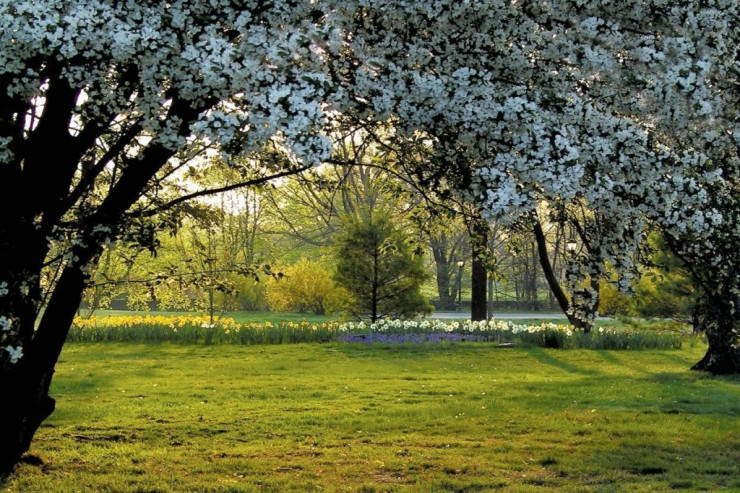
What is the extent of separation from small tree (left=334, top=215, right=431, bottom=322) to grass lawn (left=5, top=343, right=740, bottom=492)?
19.2ft

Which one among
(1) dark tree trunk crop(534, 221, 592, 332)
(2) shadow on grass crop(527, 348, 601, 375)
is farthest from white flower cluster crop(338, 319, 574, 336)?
(2) shadow on grass crop(527, 348, 601, 375)

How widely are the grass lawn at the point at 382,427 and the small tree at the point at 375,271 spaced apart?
5.85m

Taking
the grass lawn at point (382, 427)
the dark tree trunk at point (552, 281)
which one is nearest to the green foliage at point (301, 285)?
the dark tree trunk at point (552, 281)

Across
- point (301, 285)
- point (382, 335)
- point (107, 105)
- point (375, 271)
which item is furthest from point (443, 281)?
point (107, 105)

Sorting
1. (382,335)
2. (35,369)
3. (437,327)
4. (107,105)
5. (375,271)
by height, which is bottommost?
(382,335)

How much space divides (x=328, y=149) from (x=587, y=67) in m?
2.26

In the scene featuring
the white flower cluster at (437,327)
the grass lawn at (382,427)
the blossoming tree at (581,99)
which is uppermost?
the blossoming tree at (581,99)

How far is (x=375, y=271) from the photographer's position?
2055 cm

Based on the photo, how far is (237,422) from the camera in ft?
29.4

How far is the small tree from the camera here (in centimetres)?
2053

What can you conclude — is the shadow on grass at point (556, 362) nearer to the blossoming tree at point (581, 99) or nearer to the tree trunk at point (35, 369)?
the blossoming tree at point (581, 99)

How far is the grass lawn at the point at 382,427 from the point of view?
21.5ft

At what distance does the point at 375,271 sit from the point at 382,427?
11942 mm

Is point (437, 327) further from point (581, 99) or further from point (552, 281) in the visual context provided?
point (581, 99)
